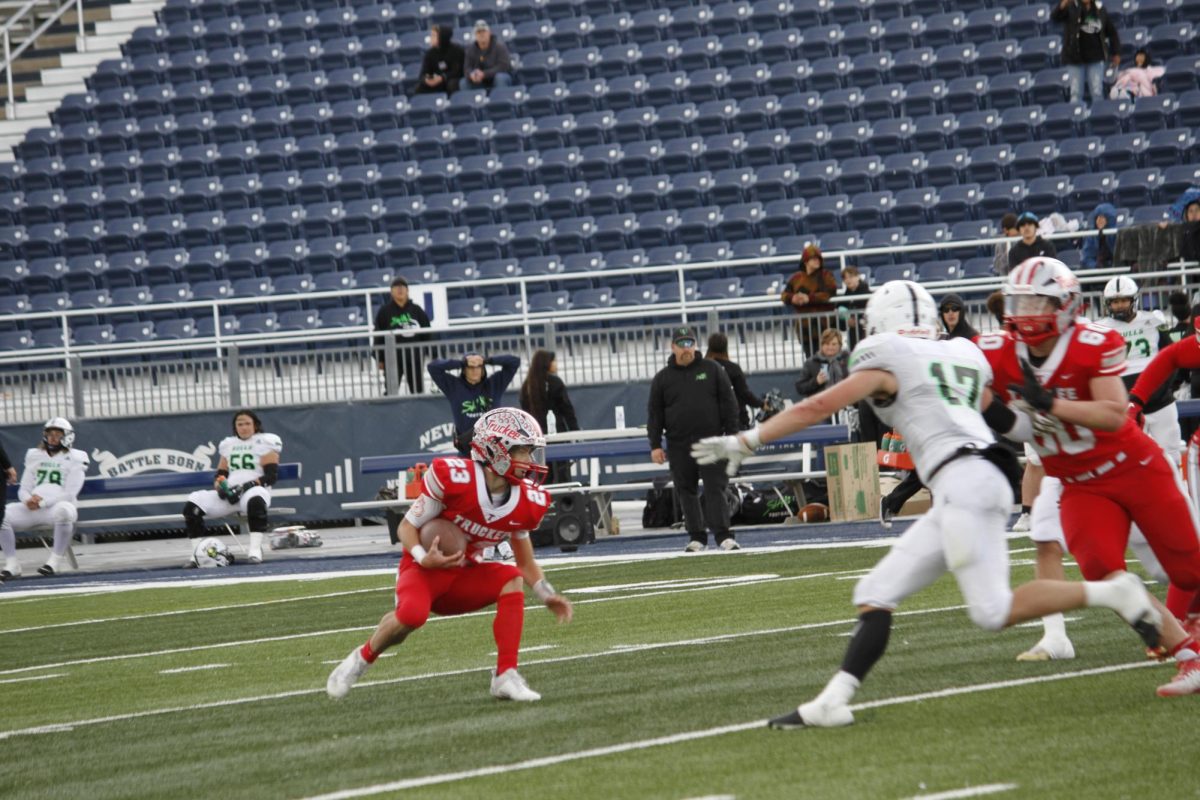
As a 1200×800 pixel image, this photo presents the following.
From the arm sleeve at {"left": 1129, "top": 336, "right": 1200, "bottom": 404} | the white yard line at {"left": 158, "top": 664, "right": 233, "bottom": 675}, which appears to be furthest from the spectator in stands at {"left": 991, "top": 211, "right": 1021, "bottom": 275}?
the white yard line at {"left": 158, "top": 664, "right": 233, "bottom": 675}

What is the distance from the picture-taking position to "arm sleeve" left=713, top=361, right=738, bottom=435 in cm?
1498

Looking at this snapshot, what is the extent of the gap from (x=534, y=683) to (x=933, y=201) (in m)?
16.8

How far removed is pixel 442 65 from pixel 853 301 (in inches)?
377

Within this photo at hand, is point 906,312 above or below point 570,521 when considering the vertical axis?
above

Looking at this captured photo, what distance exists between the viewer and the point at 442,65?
1039 inches

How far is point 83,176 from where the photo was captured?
27047 millimetres

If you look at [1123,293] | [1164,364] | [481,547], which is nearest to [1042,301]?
[1164,364]

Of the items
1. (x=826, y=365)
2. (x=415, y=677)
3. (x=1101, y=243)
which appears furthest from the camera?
(x=1101, y=243)

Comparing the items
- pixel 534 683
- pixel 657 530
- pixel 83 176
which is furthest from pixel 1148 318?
pixel 83 176

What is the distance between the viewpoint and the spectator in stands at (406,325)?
1998 cm

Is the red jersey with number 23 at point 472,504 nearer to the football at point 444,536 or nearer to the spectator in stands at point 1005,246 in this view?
the football at point 444,536

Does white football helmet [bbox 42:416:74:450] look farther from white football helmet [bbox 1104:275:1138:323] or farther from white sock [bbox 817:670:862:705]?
white sock [bbox 817:670:862:705]

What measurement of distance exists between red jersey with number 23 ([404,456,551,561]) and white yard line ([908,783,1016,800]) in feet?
9.15

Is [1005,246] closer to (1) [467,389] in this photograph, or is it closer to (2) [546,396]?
(2) [546,396]
